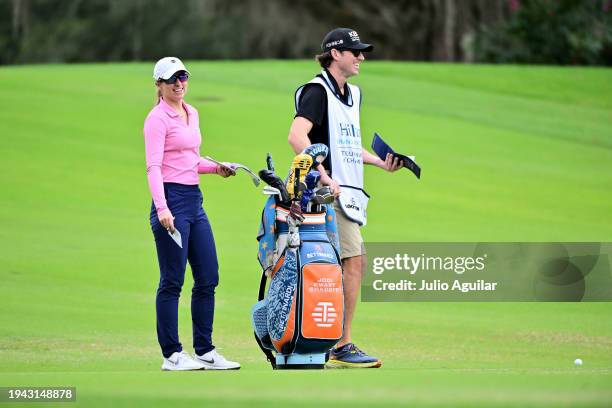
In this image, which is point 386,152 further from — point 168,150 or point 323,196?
point 168,150

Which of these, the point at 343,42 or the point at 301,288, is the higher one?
the point at 343,42

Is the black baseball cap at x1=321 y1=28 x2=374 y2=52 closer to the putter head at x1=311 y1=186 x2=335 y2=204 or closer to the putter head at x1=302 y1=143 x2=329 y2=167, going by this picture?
the putter head at x1=302 y1=143 x2=329 y2=167

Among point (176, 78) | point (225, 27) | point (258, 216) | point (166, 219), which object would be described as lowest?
point (166, 219)

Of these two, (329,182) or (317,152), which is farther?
(329,182)

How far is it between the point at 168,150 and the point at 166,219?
46 cm

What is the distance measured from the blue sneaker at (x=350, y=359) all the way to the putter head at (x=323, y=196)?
1.01 metres

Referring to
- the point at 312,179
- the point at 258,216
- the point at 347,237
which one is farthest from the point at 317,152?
the point at 258,216

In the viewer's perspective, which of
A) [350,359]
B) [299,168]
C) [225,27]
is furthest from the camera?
[225,27]

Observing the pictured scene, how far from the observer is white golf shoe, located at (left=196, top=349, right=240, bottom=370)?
7.55 metres

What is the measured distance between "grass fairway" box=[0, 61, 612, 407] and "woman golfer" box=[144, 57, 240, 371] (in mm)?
508

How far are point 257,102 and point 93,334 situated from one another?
41.2 feet

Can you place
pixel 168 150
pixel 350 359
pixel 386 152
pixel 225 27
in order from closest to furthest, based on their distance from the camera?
pixel 168 150 < pixel 350 359 < pixel 386 152 < pixel 225 27

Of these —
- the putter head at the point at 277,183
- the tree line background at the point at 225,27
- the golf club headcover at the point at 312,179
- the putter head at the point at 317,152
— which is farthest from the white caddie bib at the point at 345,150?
the tree line background at the point at 225,27

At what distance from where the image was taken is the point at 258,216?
1547cm
